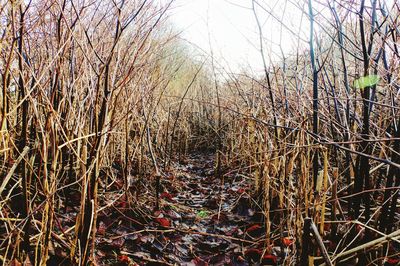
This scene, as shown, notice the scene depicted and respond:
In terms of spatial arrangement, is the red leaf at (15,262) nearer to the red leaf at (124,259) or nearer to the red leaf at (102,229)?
the red leaf at (124,259)

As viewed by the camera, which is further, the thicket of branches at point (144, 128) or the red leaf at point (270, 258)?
the red leaf at point (270, 258)

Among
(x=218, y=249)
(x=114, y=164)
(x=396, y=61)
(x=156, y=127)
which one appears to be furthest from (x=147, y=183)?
(x=396, y=61)

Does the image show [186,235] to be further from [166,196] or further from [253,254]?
[166,196]

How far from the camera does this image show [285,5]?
2121mm

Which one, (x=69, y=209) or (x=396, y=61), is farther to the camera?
(x=69, y=209)

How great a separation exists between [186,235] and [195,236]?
2.8 inches

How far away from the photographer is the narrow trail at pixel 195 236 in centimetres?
200

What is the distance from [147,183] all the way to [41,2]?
1.90 metres

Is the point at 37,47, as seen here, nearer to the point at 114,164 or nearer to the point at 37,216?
the point at 37,216

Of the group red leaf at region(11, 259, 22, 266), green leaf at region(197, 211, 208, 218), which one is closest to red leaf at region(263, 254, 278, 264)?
green leaf at region(197, 211, 208, 218)

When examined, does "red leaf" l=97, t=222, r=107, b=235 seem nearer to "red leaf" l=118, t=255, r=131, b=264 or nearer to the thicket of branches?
the thicket of branches

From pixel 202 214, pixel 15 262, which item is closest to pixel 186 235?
pixel 202 214

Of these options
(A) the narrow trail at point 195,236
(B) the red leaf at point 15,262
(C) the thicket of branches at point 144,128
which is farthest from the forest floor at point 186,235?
(B) the red leaf at point 15,262

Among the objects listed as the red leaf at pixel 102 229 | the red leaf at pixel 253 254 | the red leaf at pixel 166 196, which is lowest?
the red leaf at pixel 253 254
